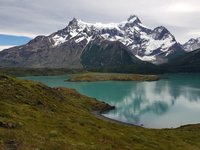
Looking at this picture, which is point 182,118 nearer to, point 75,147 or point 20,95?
point 20,95

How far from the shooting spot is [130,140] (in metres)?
67.9

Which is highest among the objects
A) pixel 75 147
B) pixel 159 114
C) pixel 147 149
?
pixel 75 147

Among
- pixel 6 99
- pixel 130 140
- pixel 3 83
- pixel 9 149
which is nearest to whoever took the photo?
pixel 9 149

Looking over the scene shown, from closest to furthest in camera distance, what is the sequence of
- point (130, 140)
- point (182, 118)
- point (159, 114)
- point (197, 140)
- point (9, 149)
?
point (9, 149), point (130, 140), point (197, 140), point (182, 118), point (159, 114)

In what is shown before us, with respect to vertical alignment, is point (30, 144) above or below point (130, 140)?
above

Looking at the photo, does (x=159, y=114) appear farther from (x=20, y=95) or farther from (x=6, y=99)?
(x=6, y=99)

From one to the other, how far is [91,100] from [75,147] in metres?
144

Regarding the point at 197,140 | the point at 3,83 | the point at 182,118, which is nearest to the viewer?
the point at 197,140

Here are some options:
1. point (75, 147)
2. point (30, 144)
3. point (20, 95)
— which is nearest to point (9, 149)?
point (30, 144)

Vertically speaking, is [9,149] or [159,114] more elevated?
[9,149]

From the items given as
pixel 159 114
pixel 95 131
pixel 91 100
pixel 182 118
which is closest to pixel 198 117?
pixel 182 118

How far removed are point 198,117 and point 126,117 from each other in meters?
34.2

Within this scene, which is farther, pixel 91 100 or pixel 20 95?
pixel 91 100

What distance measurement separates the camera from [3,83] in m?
99.6
